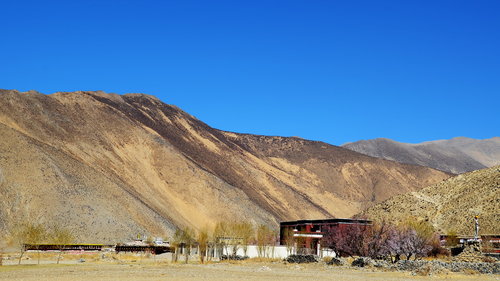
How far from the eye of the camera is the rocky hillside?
9875 cm

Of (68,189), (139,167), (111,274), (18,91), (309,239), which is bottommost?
(111,274)

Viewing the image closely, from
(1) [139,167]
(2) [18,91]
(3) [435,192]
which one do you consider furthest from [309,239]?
(2) [18,91]

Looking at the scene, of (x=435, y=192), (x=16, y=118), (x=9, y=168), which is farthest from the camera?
(x=16, y=118)

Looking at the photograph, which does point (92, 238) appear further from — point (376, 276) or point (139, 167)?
point (376, 276)

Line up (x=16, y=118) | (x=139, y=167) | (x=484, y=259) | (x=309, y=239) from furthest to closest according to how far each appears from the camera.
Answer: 1. (x=139, y=167)
2. (x=16, y=118)
3. (x=309, y=239)
4. (x=484, y=259)

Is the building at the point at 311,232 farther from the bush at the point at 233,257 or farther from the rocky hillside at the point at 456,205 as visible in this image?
the rocky hillside at the point at 456,205

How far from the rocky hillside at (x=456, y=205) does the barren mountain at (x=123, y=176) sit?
120 ft

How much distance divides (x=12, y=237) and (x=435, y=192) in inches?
2653

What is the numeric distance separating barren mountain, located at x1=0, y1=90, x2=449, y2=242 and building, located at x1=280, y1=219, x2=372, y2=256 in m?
24.0

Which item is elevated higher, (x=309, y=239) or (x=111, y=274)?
(x=309, y=239)

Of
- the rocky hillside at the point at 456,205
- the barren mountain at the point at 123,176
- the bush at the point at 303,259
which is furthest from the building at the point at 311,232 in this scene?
the barren mountain at the point at 123,176

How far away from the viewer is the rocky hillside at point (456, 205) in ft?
324

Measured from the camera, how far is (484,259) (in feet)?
210

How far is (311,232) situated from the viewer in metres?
104
